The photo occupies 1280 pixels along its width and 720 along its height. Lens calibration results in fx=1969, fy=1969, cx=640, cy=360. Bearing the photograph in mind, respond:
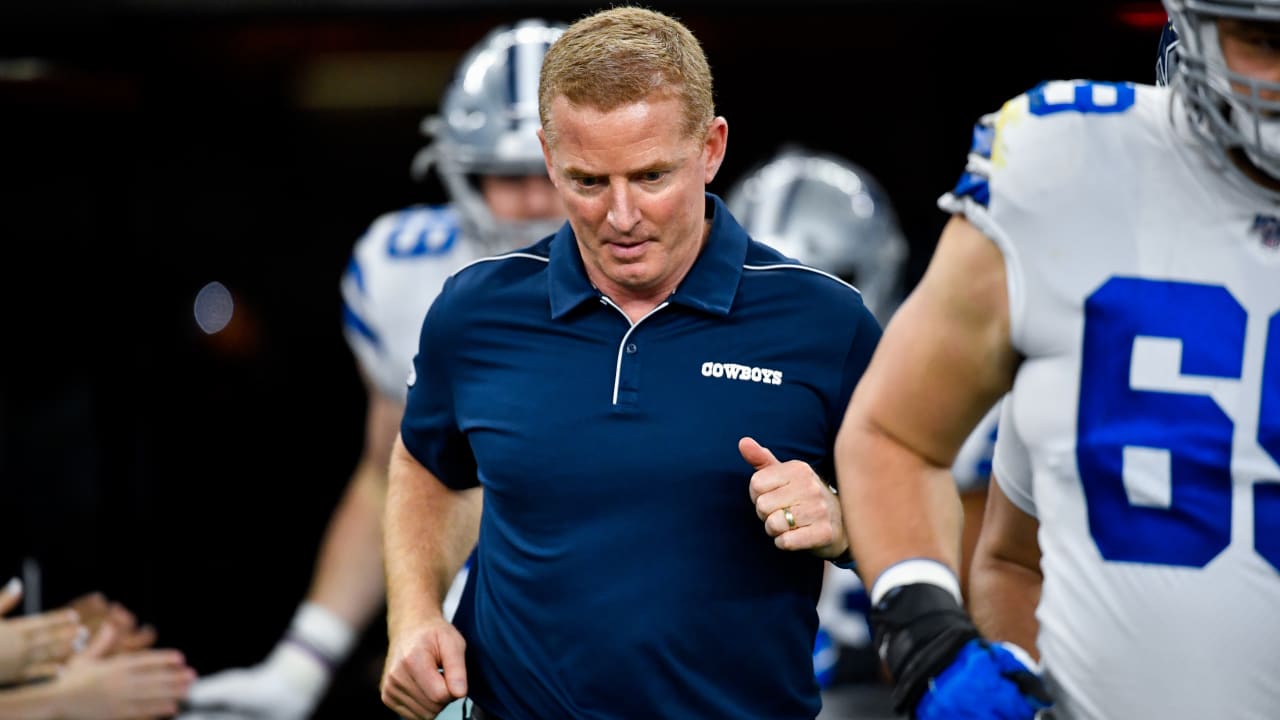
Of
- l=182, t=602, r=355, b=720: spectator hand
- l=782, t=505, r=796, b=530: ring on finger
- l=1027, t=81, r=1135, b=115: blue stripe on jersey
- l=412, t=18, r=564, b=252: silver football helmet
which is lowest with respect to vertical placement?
l=182, t=602, r=355, b=720: spectator hand

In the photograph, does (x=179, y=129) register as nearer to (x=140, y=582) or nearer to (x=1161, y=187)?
(x=140, y=582)

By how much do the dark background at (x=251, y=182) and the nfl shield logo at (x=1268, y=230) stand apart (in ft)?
11.7

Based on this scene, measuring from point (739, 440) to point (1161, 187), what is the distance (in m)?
0.61

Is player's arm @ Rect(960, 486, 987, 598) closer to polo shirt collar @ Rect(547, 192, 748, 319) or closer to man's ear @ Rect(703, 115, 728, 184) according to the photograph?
polo shirt collar @ Rect(547, 192, 748, 319)

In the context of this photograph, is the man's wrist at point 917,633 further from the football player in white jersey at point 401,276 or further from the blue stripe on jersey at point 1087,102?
the football player in white jersey at point 401,276

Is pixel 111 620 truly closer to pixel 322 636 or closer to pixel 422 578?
pixel 322 636

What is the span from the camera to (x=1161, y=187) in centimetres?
216

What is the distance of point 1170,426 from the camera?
2.12 meters

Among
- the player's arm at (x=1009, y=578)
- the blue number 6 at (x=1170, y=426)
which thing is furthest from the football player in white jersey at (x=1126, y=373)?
the player's arm at (x=1009, y=578)

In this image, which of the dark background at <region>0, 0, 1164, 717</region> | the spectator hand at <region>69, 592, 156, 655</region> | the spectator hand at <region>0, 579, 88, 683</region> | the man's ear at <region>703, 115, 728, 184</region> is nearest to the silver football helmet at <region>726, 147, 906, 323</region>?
the dark background at <region>0, 0, 1164, 717</region>

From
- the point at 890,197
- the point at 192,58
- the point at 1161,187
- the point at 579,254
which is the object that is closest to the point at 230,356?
the point at 192,58

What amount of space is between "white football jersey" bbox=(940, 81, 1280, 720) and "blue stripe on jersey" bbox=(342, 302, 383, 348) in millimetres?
2593

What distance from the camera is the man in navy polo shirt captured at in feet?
7.99

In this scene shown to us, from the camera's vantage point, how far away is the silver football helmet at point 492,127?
166 inches
